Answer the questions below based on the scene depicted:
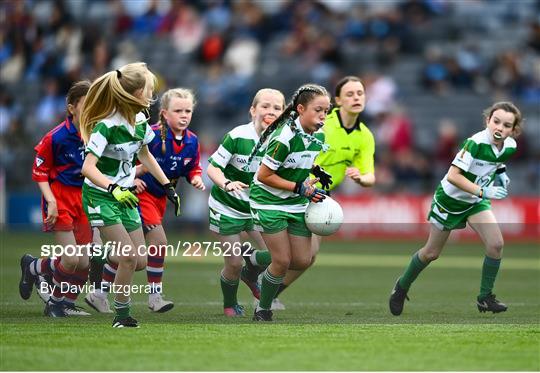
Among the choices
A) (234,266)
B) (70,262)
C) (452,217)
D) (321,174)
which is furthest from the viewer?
(452,217)

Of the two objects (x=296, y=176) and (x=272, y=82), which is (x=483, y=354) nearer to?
(x=296, y=176)

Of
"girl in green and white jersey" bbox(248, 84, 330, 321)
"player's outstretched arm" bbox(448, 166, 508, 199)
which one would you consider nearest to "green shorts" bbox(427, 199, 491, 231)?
"player's outstretched arm" bbox(448, 166, 508, 199)

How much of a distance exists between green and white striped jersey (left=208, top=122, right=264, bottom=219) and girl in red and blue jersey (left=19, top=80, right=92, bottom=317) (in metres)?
1.31

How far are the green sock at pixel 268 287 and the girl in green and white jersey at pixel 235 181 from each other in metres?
0.80

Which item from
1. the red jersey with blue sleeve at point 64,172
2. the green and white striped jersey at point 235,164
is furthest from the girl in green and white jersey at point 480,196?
the red jersey with blue sleeve at point 64,172

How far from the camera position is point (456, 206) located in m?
12.4

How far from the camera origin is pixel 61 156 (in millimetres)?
11805

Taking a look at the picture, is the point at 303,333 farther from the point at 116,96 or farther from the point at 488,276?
the point at 488,276

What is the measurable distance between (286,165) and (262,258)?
188cm

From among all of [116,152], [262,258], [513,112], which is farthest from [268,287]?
[513,112]

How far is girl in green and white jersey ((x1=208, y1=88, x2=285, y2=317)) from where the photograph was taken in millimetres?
11984

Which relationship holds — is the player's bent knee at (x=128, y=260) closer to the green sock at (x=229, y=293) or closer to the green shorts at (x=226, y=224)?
the green sock at (x=229, y=293)

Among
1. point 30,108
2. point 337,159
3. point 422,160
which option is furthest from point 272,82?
point 337,159

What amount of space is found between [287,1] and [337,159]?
57.4 feet
